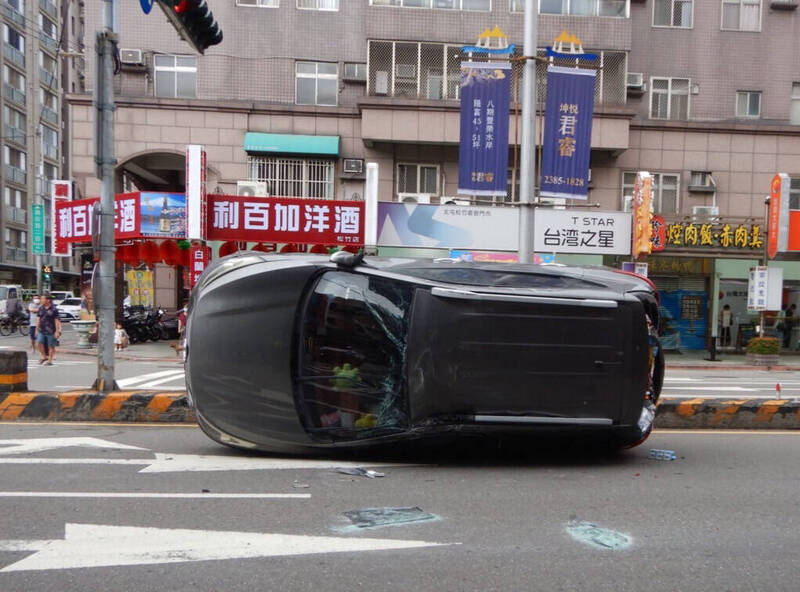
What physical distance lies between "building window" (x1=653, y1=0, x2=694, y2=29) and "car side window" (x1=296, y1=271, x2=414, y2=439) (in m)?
22.8

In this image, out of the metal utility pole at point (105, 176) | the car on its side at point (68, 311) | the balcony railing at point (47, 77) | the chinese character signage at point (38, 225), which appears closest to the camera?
the metal utility pole at point (105, 176)

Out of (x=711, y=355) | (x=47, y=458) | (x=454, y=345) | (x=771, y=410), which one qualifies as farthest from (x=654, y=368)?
(x=711, y=355)

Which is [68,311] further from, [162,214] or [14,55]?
[162,214]

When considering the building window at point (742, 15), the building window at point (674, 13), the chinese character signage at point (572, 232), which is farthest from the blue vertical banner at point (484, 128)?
the building window at point (742, 15)

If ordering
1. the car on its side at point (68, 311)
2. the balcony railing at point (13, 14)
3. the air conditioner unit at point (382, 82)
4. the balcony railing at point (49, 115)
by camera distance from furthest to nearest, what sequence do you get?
1. the balcony railing at point (49, 115)
2. the balcony railing at point (13, 14)
3. the car on its side at point (68, 311)
4. the air conditioner unit at point (382, 82)

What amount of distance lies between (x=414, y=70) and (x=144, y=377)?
14281 mm

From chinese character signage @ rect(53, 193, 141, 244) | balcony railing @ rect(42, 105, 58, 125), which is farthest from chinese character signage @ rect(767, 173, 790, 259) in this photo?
balcony railing @ rect(42, 105, 58, 125)

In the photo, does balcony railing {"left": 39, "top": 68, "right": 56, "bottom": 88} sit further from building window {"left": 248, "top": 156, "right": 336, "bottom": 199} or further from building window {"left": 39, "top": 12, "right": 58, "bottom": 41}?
building window {"left": 248, "top": 156, "right": 336, "bottom": 199}

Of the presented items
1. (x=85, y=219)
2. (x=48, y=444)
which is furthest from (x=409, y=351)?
(x=85, y=219)

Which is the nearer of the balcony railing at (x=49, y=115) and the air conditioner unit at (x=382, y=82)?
the air conditioner unit at (x=382, y=82)

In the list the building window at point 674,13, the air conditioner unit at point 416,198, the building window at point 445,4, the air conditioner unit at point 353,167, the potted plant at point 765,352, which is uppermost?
the building window at point 674,13

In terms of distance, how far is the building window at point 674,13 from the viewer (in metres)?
23.3

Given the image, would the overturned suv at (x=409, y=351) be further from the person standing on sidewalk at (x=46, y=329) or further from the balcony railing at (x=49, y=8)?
the balcony railing at (x=49, y=8)

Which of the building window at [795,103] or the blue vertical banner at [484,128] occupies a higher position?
the building window at [795,103]
